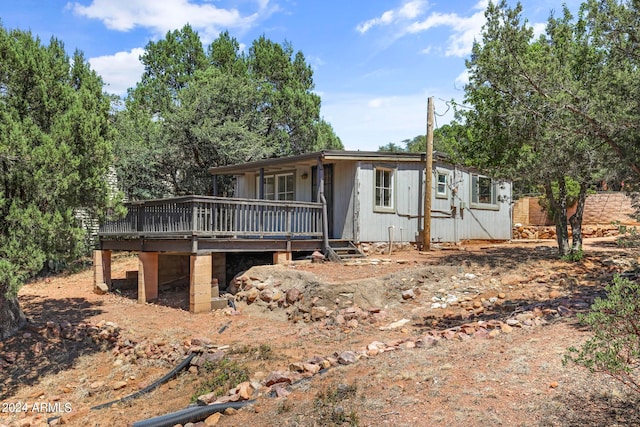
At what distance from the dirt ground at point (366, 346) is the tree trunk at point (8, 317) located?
0.70ft

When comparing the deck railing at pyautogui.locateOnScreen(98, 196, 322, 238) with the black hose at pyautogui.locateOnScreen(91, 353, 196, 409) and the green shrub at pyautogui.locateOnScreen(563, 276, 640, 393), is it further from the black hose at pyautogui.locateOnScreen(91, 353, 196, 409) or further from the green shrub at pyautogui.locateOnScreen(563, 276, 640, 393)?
the green shrub at pyautogui.locateOnScreen(563, 276, 640, 393)

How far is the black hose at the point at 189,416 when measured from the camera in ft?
16.2

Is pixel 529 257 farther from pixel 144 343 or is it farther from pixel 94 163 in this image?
pixel 94 163

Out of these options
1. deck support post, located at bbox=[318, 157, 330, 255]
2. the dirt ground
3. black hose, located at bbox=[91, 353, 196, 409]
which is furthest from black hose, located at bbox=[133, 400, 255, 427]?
deck support post, located at bbox=[318, 157, 330, 255]

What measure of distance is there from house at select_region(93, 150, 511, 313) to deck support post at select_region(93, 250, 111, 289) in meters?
0.03

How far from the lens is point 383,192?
14.1 m

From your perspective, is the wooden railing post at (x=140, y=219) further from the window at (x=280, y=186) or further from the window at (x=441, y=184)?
the window at (x=441, y=184)

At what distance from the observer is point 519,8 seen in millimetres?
9289

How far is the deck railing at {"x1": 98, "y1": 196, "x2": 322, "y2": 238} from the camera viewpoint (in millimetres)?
10953

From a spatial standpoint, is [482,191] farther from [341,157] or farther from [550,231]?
[341,157]

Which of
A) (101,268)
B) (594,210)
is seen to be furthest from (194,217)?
(594,210)

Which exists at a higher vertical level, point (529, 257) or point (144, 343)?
point (529, 257)

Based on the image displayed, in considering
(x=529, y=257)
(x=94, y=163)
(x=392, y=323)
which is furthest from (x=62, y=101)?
(x=529, y=257)

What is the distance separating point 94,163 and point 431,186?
9.61 metres
